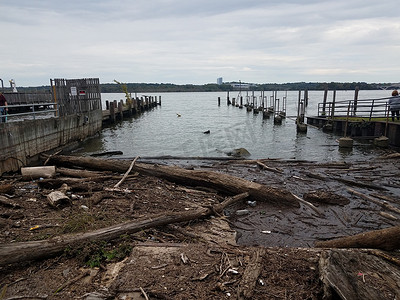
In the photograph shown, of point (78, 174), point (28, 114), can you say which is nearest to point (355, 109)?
point (78, 174)

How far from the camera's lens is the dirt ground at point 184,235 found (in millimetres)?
3684

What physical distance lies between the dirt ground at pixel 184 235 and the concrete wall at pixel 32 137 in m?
2.23

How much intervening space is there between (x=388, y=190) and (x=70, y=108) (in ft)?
61.6

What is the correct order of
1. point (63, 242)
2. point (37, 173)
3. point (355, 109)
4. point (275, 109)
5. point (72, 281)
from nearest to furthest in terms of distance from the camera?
point (72, 281), point (63, 242), point (37, 173), point (355, 109), point (275, 109)

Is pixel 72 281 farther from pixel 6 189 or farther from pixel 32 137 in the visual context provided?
pixel 32 137

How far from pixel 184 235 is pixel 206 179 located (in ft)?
11.8

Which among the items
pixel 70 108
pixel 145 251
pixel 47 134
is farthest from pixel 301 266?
pixel 70 108

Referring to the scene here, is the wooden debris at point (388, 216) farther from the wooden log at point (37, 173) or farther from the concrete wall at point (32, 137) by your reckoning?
the concrete wall at point (32, 137)

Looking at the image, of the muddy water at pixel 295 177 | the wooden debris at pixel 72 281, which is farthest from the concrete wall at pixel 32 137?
the wooden debris at pixel 72 281

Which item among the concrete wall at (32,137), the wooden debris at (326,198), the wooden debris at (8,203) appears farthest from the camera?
the concrete wall at (32,137)

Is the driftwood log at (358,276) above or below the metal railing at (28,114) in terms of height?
below

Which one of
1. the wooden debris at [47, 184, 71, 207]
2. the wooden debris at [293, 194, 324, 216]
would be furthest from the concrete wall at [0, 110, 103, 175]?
the wooden debris at [293, 194, 324, 216]

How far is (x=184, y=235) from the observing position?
562 cm

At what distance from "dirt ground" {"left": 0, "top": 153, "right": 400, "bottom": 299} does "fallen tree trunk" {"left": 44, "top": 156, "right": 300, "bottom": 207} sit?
8.9 inches
